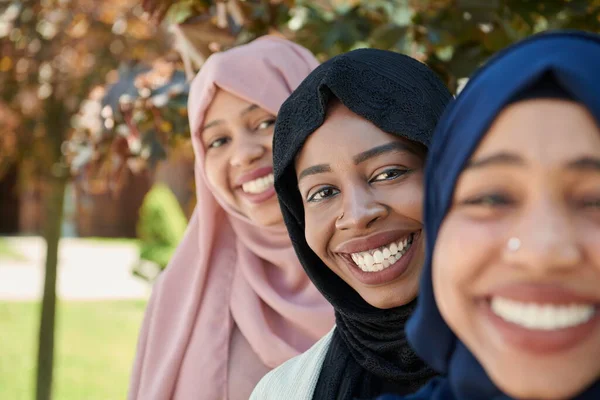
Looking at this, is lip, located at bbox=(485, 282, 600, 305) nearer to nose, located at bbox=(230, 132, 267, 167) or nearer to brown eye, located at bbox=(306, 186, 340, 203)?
brown eye, located at bbox=(306, 186, 340, 203)

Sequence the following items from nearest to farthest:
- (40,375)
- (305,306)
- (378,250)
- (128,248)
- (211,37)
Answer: (378,250) < (305,306) < (211,37) < (40,375) < (128,248)

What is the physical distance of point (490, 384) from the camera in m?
1.30

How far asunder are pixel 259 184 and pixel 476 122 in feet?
4.78

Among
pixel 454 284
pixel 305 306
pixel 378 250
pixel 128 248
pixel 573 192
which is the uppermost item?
pixel 573 192

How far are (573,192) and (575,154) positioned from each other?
5 centimetres

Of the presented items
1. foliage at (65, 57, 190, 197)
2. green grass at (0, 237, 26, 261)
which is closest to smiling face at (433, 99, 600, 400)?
foliage at (65, 57, 190, 197)

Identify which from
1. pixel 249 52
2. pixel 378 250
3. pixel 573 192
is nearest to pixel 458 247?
pixel 573 192

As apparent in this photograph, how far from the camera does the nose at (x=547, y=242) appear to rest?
1178 mm

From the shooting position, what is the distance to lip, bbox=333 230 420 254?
1952mm

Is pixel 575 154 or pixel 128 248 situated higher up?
pixel 575 154

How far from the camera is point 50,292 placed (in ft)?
19.1

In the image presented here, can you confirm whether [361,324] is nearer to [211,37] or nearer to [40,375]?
[211,37]

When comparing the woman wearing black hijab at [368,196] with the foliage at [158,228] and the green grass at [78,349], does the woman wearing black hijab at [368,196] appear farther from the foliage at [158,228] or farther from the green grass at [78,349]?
the foliage at [158,228]

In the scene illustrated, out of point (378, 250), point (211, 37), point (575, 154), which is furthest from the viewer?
point (211, 37)
